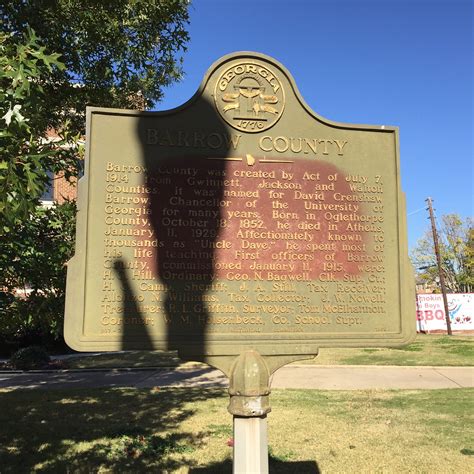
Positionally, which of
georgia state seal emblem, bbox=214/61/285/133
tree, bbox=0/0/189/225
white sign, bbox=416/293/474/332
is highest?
tree, bbox=0/0/189/225

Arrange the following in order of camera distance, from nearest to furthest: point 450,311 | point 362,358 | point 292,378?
point 292,378 < point 362,358 < point 450,311

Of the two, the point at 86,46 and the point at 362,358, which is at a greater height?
the point at 86,46

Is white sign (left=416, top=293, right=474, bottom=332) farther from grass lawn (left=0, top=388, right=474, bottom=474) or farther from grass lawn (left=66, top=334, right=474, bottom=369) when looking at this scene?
grass lawn (left=0, top=388, right=474, bottom=474)

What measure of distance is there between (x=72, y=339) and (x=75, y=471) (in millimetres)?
2798

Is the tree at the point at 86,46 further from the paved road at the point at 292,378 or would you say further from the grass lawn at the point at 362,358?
the grass lawn at the point at 362,358

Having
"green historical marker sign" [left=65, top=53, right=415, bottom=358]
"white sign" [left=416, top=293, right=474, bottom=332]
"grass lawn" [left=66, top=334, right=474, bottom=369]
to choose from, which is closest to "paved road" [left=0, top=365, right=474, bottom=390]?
"grass lawn" [left=66, top=334, right=474, bottom=369]

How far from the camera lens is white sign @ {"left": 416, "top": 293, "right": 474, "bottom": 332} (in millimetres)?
30897

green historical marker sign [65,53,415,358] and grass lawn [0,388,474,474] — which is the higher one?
green historical marker sign [65,53,415,358]

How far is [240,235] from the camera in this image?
3.57 meters

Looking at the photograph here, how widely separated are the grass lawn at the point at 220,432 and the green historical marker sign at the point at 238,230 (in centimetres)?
253

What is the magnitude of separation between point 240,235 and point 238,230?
0.04 meters

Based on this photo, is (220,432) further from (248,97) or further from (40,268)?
(248,97)

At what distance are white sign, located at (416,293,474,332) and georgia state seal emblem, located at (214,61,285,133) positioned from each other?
29.8 m

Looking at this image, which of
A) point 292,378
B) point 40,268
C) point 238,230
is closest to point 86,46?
point 40,268
